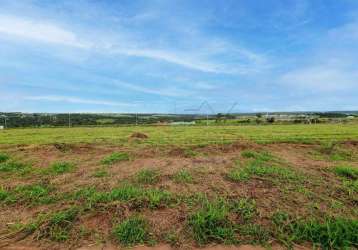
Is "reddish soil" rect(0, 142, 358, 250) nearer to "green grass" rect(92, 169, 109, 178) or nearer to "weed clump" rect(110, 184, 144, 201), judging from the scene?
"green grass" rect(92, 169, 109, 178)

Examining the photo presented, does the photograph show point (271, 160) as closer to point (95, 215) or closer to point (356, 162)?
point (356, 162)

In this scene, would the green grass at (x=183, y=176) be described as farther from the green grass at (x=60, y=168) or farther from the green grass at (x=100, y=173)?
the green grass at (x=60, y=168)

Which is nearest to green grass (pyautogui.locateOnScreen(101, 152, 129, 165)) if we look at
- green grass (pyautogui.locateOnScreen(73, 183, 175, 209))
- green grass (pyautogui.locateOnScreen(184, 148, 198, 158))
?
green grass (pyautogui.locateOnScreen(184, 148, 198, 158))

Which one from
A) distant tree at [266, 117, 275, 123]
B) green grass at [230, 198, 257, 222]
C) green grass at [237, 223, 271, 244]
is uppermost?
distant tree at [266, 117, 275, 123]

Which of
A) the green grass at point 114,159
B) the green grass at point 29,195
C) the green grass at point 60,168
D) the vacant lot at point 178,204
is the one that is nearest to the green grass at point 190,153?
the vacant lot at point 178,204

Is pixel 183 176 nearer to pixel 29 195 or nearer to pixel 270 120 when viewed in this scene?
pixel 29 195

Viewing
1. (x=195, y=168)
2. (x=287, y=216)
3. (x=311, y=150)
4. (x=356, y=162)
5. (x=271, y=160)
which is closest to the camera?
(x=287, y=216)

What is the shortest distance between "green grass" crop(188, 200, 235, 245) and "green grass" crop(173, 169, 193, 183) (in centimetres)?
78

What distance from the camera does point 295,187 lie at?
11.2 feet

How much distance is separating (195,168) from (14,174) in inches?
118

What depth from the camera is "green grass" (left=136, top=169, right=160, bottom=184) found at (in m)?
3.66

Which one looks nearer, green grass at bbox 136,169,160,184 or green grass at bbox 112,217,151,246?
green grass at bbox 112,217,151,246

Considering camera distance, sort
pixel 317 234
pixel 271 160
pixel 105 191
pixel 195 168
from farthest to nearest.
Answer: pixel 271 160
pixel 195 168
pixel 105 191
pixel 317 234

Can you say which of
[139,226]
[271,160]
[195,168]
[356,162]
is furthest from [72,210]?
[356,162]
